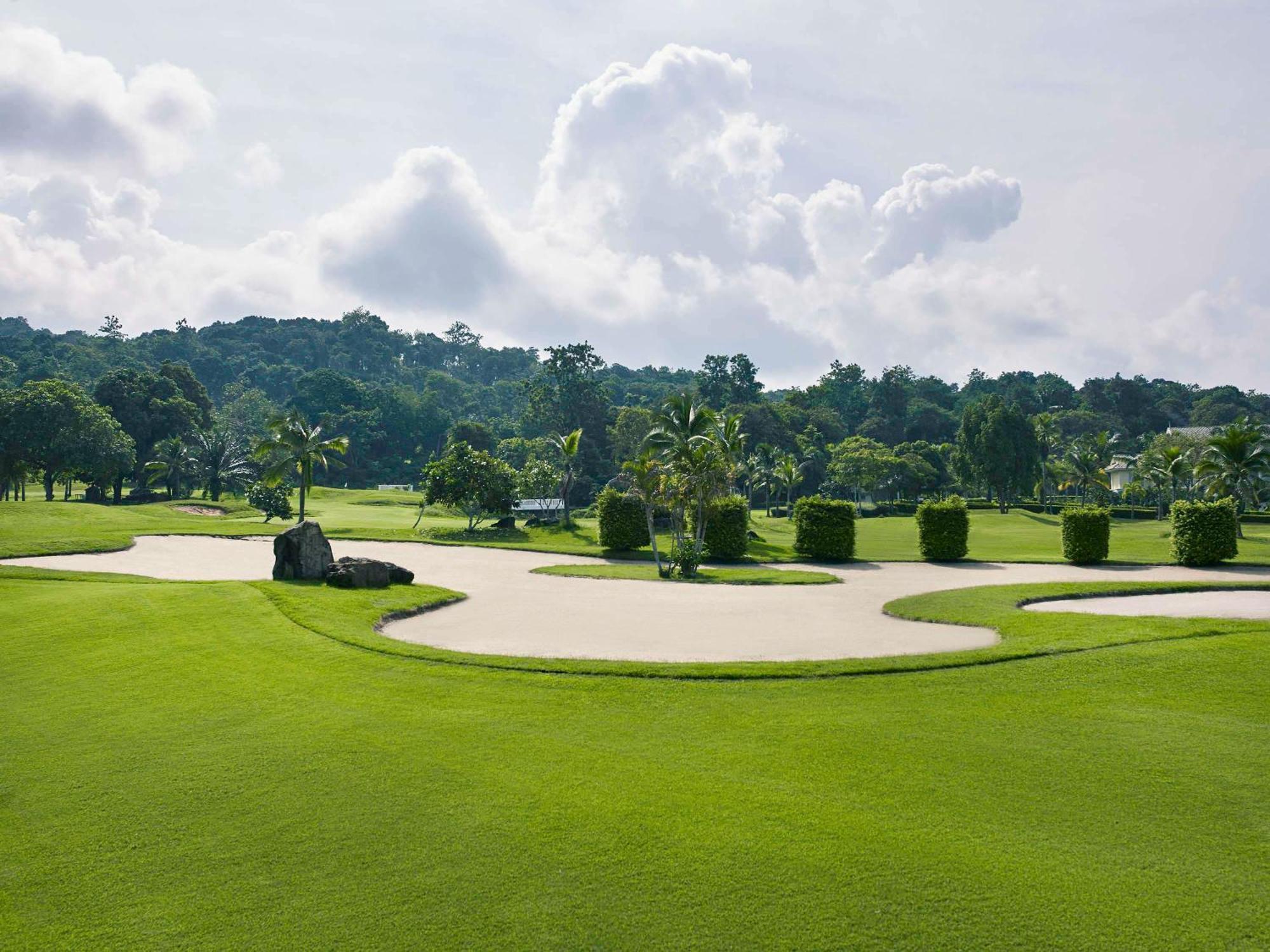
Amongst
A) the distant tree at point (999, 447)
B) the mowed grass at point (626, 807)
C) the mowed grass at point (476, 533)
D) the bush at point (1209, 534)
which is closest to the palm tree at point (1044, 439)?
the distant tree at point (999, 447)

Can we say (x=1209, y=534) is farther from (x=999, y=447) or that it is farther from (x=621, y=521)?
(x=999, y=447)

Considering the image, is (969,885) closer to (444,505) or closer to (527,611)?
(527,611)

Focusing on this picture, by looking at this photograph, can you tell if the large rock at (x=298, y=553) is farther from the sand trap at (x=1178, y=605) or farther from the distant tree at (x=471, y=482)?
the distant tree at (x=471, y=482)

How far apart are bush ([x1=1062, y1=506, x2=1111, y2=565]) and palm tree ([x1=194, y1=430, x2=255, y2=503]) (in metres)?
50.3

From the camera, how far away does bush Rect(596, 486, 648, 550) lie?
33031mm

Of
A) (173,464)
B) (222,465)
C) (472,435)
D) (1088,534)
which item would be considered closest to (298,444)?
(222,465)

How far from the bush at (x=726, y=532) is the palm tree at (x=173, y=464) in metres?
44.2

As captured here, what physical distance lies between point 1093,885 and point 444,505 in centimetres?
3976

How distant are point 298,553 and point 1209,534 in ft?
89.1

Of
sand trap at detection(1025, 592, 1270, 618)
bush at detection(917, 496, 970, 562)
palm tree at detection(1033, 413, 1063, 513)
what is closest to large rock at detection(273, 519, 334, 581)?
sand trap at detection(1025, 592, 1270, 618)

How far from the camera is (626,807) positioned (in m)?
6.50

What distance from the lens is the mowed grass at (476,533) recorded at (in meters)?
29.6

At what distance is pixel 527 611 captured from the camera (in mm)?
17453

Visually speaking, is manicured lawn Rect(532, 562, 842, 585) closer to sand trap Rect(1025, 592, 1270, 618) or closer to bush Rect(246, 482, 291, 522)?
sand trap Rect(1025, 592, 1270, 618)
